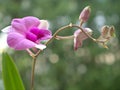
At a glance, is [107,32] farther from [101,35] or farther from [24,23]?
[24,23]

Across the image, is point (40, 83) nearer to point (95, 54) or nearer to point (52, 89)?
point (52, 89)

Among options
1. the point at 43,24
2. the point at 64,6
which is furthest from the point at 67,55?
the point at 43,24

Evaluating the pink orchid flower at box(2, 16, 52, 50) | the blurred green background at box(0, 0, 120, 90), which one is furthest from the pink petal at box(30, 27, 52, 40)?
the blurred green background at box(0, 0, 120, 90)

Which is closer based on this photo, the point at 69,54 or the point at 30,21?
the point at 30,21

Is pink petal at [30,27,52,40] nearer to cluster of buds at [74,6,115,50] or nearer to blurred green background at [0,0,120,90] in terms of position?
cluster of buds at [74,6,115,50]

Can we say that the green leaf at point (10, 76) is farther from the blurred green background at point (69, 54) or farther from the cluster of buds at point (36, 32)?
the blurred green background at point (69, 54)

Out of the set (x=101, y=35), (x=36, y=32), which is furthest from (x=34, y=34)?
(x=101, y=35)
